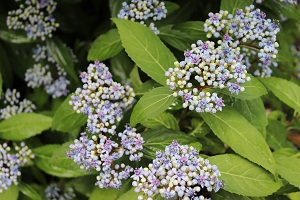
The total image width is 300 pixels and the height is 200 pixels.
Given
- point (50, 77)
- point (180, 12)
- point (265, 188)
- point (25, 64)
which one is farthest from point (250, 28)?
point (25, 64)

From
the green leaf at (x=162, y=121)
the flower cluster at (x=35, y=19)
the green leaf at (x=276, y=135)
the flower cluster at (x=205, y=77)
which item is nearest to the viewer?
→ the flower cluster at (x=205, y=77)

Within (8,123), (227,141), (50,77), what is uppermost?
(227,141)

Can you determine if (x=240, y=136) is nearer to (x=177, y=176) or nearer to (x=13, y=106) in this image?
(x=177, y=176)

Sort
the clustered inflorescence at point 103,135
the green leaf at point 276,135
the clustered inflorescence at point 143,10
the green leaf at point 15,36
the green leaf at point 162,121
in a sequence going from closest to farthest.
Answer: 1. the clustered inflorescence at point 103,135
2. the green leaf at point 162,121
3. the clustered inflorescence at point 143,10
4. the green leaf at point 276,135
5. the green leaf at point 15,36

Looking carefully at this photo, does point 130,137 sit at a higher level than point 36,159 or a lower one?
higher

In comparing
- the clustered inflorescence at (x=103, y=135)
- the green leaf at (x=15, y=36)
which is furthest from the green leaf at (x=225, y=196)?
the green leaf at (x=15, y=36)

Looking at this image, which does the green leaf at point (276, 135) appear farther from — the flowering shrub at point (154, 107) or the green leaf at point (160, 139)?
the green leaf at point (160, 139)

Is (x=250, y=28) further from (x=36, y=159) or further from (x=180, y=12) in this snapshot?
(x=36, y=159)
